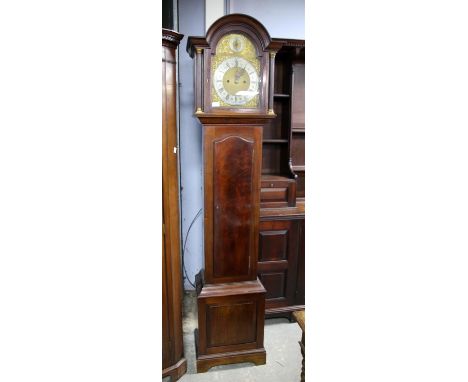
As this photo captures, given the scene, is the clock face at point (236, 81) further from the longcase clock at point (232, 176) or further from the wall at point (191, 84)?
the wall at point (191, 84)

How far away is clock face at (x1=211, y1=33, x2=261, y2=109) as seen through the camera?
153cm

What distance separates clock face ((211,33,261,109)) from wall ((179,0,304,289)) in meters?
0.58

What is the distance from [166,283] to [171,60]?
37.4 inches

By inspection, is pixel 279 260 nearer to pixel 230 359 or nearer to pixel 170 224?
pixel 230 359

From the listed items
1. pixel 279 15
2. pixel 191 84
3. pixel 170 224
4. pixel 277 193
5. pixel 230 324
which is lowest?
pixel 230 324

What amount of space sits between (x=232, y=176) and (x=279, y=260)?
2.26 feet

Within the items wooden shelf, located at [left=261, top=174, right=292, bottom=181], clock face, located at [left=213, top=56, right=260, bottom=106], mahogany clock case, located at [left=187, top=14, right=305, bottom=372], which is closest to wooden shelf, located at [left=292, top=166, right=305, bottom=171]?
wooden shelf, located at [left=261, top=174, right=292, bottom=181]

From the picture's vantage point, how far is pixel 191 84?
2.11 metres

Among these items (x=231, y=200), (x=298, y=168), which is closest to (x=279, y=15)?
(x=298, y=168)

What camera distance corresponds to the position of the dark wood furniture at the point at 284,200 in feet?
6.41

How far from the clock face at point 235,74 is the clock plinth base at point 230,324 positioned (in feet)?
2.96

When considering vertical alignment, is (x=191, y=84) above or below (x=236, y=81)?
above
